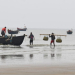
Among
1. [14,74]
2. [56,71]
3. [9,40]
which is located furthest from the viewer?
[9,40]

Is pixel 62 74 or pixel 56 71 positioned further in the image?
pixel 56 71

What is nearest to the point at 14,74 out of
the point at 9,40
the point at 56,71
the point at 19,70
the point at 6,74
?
the point at 6,74

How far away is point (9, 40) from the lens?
35.1 metres

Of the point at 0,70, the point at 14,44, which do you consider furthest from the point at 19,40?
the point at 0,70

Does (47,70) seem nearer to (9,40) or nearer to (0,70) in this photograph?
(0,70)

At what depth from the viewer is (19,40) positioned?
116 ft

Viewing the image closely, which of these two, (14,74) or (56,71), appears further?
(56,71)

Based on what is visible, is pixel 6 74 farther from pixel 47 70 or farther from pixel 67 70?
pixel 67 70

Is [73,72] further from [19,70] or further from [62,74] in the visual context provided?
[19,70]

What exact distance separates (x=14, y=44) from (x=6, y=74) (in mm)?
24220

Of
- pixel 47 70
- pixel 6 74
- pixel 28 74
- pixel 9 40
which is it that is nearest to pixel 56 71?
pixel 47 70

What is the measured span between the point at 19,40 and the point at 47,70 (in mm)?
23343

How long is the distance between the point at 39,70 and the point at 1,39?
23.4 metres

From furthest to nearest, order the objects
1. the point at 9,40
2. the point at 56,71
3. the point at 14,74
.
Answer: the point at 9,40 → the point at 56,71 → the point at 14,74
